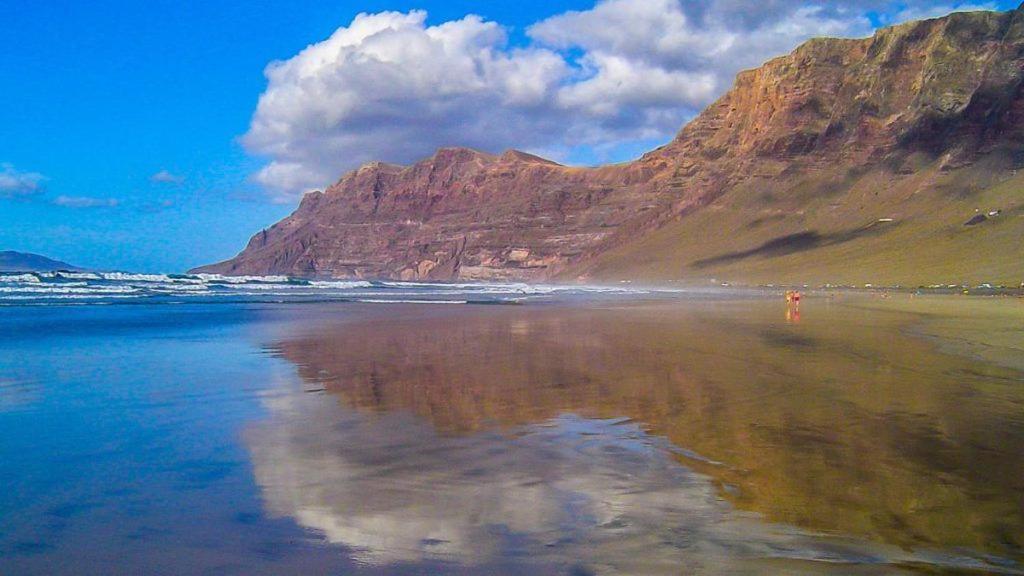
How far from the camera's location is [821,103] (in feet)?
471

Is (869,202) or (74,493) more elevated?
(869,202)

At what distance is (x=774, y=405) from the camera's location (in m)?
11.8

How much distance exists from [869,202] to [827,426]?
120 m

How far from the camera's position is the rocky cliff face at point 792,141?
12206 cm

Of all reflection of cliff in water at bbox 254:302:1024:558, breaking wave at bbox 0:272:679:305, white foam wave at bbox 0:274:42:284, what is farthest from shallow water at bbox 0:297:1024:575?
white foam wave at bbox 0:274:42:284

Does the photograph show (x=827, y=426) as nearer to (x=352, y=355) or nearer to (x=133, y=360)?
(x=352, y=355)

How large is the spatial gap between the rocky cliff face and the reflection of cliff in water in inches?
4122

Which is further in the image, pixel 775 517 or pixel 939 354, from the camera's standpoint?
pixel 939 354

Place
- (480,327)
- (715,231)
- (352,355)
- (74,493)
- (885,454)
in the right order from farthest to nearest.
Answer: (715,231), (480,327), (352,355), (885,454), (74,493)

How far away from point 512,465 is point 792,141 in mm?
145087

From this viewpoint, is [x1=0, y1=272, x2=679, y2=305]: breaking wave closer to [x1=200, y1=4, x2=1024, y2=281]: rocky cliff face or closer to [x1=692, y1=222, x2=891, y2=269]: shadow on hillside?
[x1=692, y1=222, x2=891, y2=269]: shadow on hillside

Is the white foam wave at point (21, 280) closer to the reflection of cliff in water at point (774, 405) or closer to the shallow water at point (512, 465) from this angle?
the reflection of cliff in water at point (774, 405)

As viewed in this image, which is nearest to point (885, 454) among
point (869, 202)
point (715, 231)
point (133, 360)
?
point (133, 360)

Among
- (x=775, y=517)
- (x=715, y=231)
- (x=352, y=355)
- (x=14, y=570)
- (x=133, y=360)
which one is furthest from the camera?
(x=715, y=231)
